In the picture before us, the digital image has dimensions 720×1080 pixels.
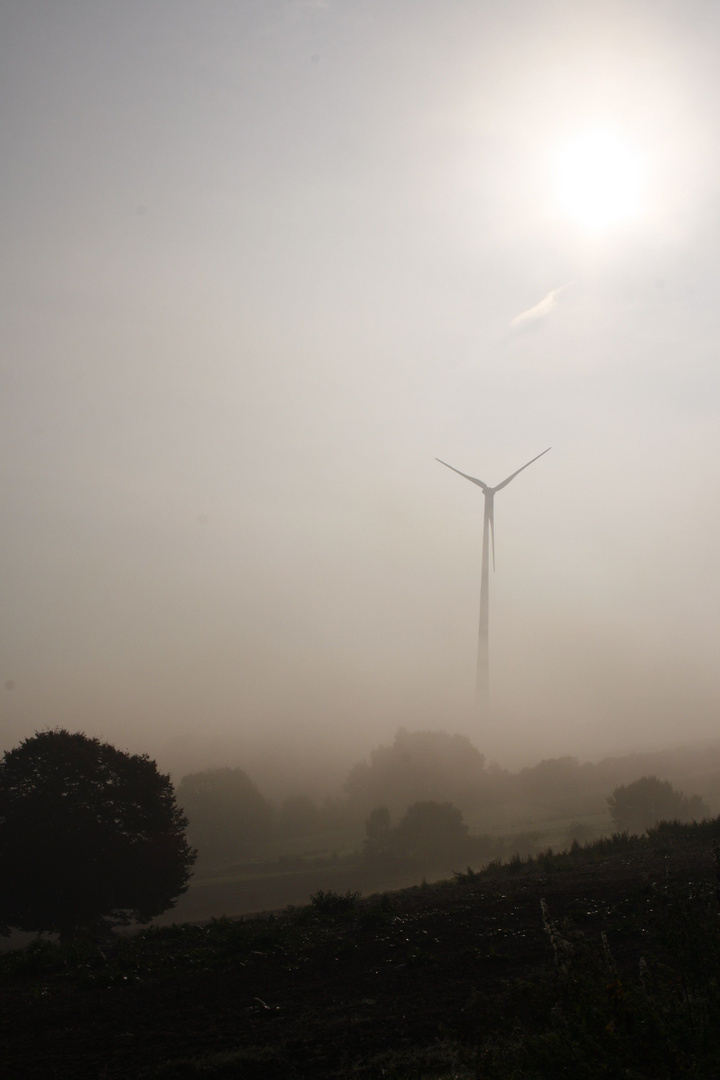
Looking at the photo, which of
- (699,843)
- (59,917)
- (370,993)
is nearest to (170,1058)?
(370,993)

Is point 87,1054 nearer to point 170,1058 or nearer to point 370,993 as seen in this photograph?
point 170,1058

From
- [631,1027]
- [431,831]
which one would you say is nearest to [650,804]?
[431,831]

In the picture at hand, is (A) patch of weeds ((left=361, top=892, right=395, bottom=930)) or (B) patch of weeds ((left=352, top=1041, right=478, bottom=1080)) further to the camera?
(A) patch of weeds ((left=361, top=892, right=395, bottom=930))

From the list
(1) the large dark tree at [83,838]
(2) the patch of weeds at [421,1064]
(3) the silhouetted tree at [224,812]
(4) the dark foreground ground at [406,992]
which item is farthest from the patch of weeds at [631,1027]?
(3) the silhouetted tree at [224,812]

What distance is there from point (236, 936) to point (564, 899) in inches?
348

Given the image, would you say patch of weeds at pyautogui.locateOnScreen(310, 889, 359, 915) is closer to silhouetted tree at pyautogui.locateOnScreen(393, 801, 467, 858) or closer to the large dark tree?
the large dark tree

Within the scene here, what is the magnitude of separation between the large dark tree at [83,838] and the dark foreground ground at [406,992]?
A: 42.1 ft

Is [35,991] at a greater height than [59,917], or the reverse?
[35,991]

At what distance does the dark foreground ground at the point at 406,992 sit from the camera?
6.70 meters

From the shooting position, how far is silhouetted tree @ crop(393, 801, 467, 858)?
57812 millimetres

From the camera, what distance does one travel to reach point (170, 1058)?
9719 mm

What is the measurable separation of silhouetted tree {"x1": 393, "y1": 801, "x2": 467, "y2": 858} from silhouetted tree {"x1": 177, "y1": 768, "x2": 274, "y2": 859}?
23.4 m

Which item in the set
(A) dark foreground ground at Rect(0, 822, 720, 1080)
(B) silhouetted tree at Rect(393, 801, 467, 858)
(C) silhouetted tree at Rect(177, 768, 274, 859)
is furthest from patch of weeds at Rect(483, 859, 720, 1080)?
(C) silhouetted tree at Rect(177, 768, 274, 859)

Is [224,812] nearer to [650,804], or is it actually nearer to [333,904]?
[650,804]
